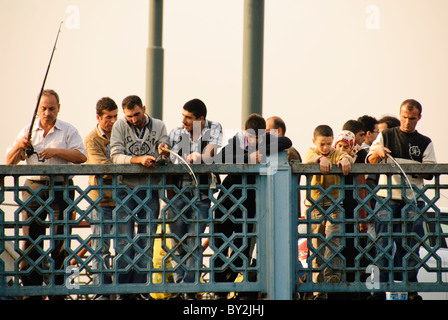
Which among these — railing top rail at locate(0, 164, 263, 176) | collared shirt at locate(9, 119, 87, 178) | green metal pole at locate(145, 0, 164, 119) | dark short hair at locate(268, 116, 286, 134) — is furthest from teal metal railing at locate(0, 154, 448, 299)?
green metal pole at locate(145, 0, 164, 119)

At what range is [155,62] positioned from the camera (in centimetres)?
1146

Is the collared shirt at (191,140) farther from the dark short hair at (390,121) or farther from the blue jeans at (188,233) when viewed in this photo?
the dark short hair at (390,121)

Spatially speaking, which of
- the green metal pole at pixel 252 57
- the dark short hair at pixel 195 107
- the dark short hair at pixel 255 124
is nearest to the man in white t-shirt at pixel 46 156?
the dark short hair at pixel 195 107

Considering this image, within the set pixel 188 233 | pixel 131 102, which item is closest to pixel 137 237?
pixel 188 233

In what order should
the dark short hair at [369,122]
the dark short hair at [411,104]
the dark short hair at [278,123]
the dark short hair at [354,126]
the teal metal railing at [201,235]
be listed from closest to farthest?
the teal metal railing at [201,235] → the dark short hair at [411,104] → the dark short hair at [278,123] → the dark short hair at [354,126] → the dark short hair at [369,122]

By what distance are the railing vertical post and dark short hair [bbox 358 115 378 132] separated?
116 inches

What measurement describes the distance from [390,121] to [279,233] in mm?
3142

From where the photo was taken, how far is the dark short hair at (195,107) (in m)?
7.02

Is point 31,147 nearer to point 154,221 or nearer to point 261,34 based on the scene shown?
point 154,221

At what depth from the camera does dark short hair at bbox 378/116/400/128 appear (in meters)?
8.69

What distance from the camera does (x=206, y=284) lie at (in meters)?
6.21

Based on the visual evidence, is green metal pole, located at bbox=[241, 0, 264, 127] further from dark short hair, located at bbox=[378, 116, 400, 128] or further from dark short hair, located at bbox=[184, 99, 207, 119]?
dark short hair, located at bbox=[184, 99, 207, 119]

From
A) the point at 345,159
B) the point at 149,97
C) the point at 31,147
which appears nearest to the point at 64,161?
the point at 31,147

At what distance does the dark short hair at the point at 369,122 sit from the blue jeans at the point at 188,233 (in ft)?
10.0
